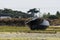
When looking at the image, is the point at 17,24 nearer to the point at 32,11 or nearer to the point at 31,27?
the point at 31,27

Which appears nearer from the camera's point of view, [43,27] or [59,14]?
[43,27]

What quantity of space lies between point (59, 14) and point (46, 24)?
49.4m

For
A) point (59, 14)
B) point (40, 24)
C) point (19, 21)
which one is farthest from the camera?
point (59, 14)

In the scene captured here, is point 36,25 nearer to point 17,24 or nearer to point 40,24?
point 40,24

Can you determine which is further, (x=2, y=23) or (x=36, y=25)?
(x=2, y=23)

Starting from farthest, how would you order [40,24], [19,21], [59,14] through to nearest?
[59,14] < [19,21] < [40,24]

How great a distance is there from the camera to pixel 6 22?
5503cm

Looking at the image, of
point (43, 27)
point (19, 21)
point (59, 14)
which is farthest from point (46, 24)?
point (59, 14)

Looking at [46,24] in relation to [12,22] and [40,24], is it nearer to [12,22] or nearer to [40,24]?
[40,24]

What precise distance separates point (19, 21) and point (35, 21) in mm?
16207

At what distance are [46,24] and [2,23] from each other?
19.1m

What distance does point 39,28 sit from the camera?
38.0 metres

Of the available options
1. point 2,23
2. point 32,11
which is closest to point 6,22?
point 2,23

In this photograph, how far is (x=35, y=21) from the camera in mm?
38156
